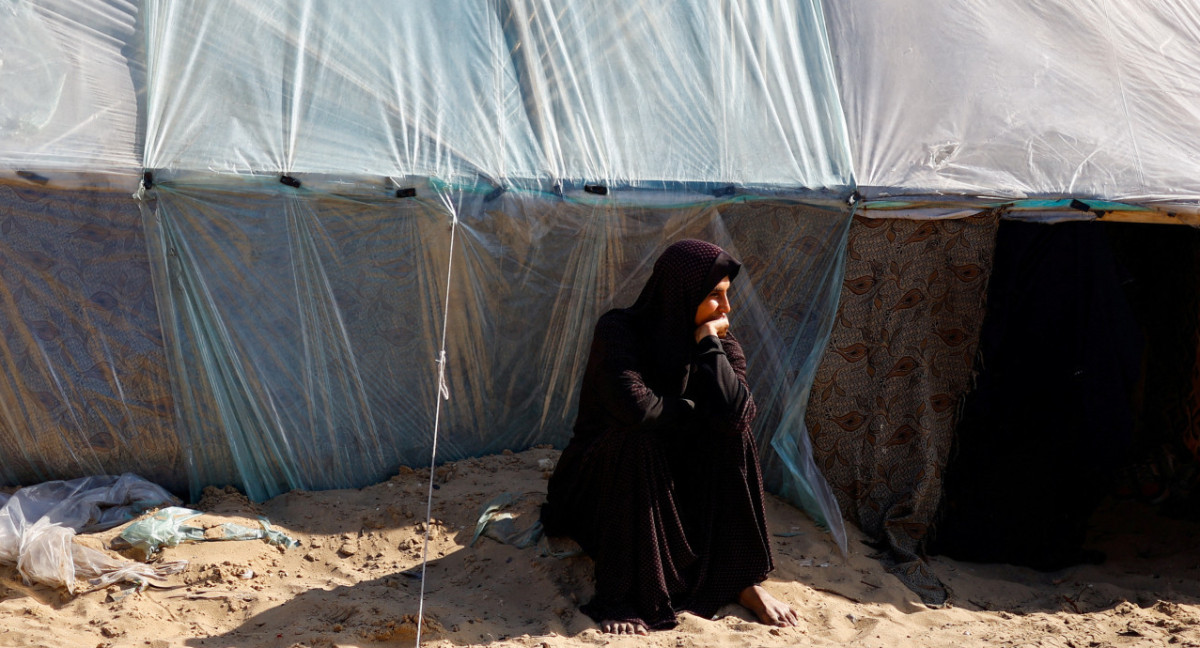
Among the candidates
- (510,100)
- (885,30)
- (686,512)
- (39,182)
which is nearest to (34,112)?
(39,182)

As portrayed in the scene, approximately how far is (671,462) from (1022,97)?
7.93 ft

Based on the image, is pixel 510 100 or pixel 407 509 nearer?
pixel 407 509

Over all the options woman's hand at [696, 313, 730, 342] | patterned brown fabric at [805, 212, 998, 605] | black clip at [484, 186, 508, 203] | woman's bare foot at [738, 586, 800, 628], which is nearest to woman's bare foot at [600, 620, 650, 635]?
woman's bare foot at [738, 586, 800, 628]

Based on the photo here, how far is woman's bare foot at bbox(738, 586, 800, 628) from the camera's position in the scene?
11.1 ft

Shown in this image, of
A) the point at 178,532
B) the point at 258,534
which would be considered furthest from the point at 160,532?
the point at 258,534

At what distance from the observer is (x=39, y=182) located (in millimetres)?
3707

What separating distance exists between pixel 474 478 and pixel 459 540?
39 centimetres

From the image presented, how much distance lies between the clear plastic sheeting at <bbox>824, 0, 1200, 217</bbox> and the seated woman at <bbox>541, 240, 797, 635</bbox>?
3.42 feet

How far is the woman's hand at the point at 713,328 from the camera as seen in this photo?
3.37 meters

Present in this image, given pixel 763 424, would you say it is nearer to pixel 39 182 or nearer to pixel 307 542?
pixel 307 542

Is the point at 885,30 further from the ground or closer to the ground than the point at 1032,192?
further from the ground

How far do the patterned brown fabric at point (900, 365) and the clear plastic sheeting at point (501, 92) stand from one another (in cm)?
40

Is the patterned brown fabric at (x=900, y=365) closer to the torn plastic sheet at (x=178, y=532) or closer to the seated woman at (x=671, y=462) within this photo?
the seated woman at (x=671, y=462)

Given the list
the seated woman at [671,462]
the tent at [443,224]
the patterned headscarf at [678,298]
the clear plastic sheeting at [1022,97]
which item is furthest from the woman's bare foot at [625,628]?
the clear plastic sheeting at [1022,97]
